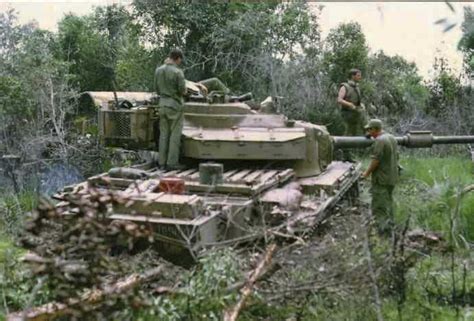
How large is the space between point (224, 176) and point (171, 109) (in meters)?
1.24

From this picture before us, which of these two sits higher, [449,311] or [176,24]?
[176,24]

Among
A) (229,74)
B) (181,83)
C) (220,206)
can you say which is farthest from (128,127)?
(229,74)

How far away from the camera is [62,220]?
5.07 m

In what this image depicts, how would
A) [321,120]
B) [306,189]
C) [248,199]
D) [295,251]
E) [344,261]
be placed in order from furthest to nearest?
[321,120]
[306,189]
[248,199]
[295,251]
[344,261]

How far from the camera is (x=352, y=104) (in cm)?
1305

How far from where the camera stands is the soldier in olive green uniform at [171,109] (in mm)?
9438

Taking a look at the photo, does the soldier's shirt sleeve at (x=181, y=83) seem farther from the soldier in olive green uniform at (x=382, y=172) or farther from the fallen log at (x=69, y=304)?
the fallen log at (x=69, y=304)

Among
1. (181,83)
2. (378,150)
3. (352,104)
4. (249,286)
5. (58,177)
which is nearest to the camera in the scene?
(249,286)

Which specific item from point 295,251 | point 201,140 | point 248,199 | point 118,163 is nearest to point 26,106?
point 118,163

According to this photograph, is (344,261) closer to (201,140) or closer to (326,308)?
(326,308)

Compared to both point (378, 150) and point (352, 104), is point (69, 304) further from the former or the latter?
point (352, 104)

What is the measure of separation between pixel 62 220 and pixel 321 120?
12.8m

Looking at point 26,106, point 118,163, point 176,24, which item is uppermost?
point 176,24

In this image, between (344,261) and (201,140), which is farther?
(201,140)
